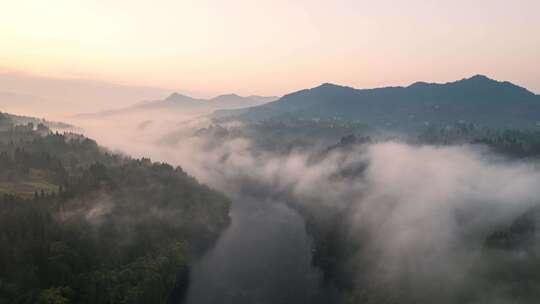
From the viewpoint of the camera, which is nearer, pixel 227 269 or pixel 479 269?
pixel 479 269

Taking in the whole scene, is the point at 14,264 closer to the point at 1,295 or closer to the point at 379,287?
the point at 1,295

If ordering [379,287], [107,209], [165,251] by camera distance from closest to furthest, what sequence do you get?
1. [379,287]
2. [165,251]
3. [107,209]

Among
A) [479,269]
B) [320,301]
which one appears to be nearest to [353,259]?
[320,301]

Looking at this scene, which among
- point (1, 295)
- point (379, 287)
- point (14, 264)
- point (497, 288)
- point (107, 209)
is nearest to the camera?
point (1, 295)

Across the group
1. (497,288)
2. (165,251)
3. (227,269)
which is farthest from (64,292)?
(497,288)

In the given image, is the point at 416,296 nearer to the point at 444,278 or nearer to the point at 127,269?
the point at 444,278

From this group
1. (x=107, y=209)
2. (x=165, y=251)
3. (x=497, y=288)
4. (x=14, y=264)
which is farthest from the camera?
(x=107, y=209)

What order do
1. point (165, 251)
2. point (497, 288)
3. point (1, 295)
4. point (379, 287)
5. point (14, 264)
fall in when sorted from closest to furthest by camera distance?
point (1, 295) < point (14, 264) < point (497, 288) < point (379, 287) < point (165, 251)

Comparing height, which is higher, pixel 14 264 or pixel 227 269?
pixel 14 264

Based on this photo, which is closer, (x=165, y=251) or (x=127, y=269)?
(x=127, y=269)
